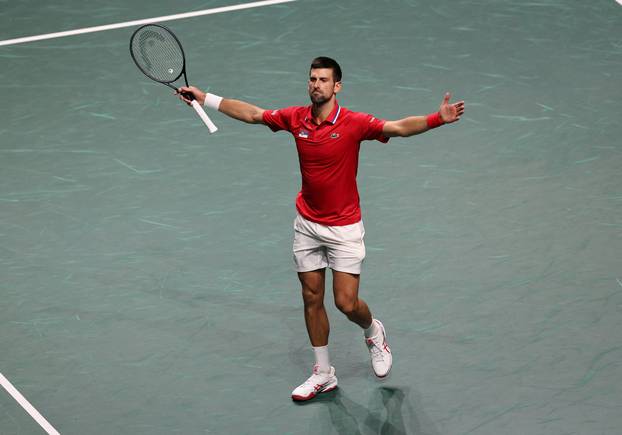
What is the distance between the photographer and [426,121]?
629 cm

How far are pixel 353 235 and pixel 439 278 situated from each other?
146 centimetres

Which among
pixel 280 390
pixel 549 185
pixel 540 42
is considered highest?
pixel 540 42

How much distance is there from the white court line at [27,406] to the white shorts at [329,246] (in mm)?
1793

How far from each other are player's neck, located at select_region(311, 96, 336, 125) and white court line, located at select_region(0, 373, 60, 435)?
245 centimetres

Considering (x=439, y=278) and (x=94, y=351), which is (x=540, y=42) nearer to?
(x=439, y=278)

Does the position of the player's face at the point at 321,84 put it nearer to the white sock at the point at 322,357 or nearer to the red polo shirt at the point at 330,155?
the red polo shirt at the point at 330,155

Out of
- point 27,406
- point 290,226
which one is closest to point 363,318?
point 290,226

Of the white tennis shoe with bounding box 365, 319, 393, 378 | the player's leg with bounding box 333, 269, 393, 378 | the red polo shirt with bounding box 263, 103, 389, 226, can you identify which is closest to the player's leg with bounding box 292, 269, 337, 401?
the player's leg with bounding box 333, 269, 393, 378

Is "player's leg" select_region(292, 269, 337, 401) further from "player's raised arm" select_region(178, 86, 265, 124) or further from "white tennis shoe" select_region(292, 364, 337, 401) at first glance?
"player's raised arm" select_region(178, 86, 265, 124)

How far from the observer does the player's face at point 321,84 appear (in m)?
6.44

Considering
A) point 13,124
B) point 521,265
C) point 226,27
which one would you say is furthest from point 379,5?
point 521,265

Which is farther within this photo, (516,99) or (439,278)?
(516,99)

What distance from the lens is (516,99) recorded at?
10.3 metres

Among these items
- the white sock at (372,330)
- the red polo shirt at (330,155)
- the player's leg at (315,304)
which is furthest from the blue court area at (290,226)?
the red polo shirt at (330,155)
